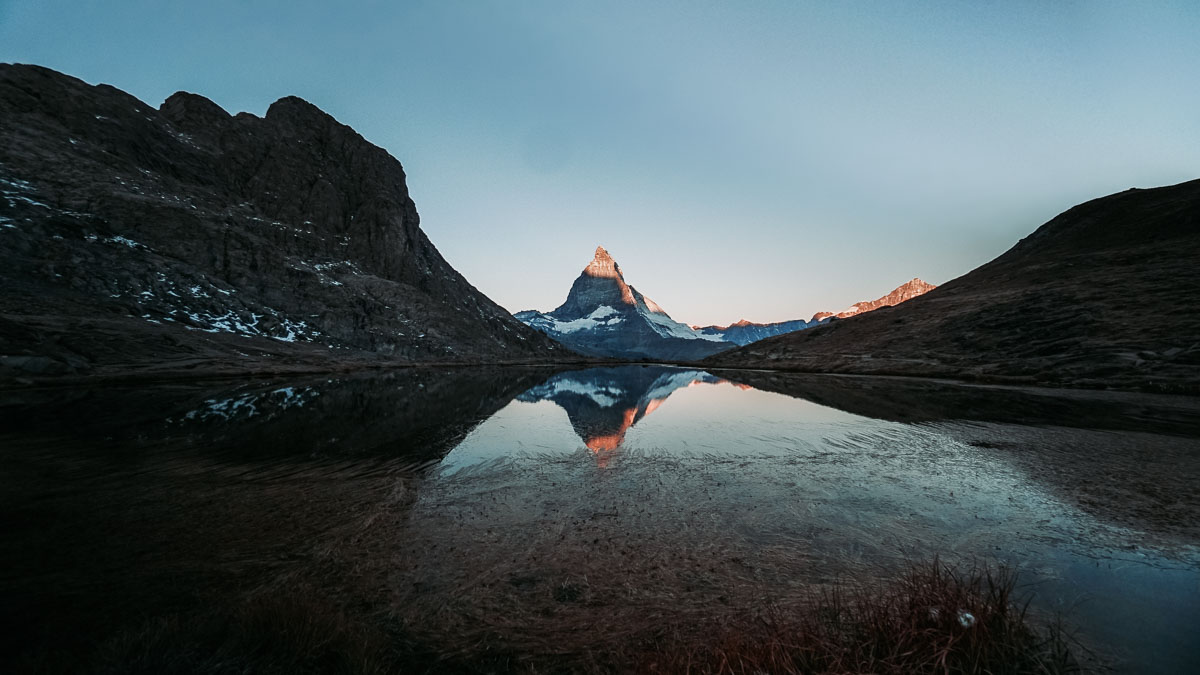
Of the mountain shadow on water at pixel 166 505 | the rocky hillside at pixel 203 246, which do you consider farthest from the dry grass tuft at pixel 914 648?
the rocky hillside at pixel 203 246

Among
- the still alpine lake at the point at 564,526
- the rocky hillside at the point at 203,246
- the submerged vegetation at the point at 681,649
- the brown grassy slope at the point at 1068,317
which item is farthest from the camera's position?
the rocky hillside at the point at 203,246

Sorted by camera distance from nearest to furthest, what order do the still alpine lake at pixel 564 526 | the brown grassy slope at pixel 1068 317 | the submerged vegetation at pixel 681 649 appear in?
1. the submerged vegetation at pixel 681 649
2. the still alpine lake at pixel 564 526
3. the brown grassy slope at pixel 1068 317

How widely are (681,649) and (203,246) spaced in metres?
122

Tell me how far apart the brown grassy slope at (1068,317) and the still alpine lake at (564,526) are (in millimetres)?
34959

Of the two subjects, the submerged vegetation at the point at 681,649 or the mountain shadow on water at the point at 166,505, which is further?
the mountain shadow on water at the point at 166,505

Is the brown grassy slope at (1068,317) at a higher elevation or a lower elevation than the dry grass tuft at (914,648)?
higher

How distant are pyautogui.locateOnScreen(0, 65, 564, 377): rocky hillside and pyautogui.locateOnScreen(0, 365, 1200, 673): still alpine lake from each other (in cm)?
3979

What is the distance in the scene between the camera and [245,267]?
314ft

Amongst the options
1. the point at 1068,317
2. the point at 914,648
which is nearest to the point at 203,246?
→ the point at 914,648

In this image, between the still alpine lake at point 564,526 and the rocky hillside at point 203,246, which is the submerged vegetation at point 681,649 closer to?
the still alpine lake at point 564,526

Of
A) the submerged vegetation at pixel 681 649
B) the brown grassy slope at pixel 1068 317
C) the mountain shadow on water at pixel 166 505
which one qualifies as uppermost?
the brown grassy slope at pixel 1068 317

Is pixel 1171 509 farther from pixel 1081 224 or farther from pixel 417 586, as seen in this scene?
pixel 1081 224

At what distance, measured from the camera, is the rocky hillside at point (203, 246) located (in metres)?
55.8

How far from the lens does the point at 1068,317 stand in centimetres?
6234
